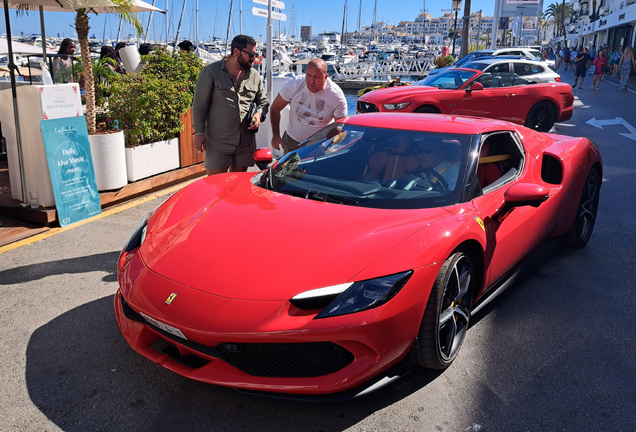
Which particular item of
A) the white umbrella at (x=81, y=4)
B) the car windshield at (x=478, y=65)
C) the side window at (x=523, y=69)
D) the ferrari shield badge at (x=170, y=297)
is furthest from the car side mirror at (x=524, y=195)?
the car windshield at (x=478, y=65)

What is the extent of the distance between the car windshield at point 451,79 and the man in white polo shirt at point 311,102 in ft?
25.4

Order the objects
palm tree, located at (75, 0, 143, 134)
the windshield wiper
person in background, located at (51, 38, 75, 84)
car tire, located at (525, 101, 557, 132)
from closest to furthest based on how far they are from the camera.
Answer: the windshield wiper → palm tree, located at (75, 0, 143, 134) → person in background, located at (51, 38, 75, 84) → car tire, located at (525, 101, 557, 132)

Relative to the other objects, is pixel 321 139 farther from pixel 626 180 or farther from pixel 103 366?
pixel 626 180

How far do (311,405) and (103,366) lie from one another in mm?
1162

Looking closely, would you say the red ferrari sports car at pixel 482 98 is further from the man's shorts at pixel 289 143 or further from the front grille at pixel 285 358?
the front grille at pixel 285 358

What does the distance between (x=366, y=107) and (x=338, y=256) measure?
9198mm

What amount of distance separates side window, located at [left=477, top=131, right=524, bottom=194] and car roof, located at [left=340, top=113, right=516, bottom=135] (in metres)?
0.08

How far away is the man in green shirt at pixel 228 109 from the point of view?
15.8 feet

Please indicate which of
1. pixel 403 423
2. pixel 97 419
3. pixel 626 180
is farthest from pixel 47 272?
pixel 626 180

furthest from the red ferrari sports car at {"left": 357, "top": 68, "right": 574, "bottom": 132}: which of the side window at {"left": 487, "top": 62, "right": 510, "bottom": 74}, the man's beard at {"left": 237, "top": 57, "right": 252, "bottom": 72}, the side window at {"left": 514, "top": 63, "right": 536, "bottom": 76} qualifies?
the man's beard at {"left": 237, "top": 57, "right": 252, "bottom": 72}

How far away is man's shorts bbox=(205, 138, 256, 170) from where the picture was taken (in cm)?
501

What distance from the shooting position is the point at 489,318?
12.4ft

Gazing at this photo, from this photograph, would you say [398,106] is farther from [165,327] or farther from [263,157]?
[165,327]

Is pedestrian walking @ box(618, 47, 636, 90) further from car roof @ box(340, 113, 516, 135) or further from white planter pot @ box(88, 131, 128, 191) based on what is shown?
white planter pot @ box(88, 131, 128, 191)
